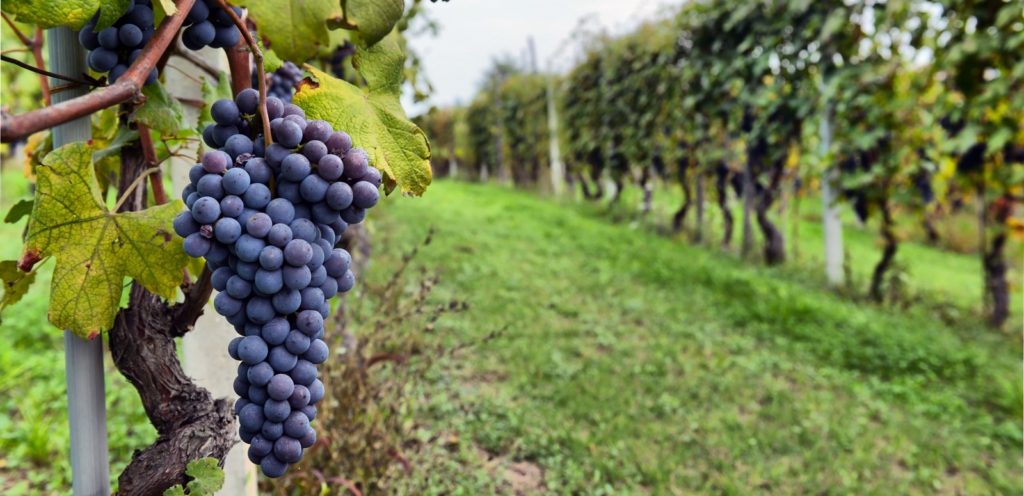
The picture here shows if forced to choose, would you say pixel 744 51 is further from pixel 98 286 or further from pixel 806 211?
pixel 806 211

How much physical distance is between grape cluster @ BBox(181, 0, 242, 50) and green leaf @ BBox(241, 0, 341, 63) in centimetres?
10

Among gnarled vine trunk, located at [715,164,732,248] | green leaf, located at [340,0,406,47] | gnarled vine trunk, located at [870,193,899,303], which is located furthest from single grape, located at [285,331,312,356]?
gnarled vine trunk, located at [715,164,732,248]

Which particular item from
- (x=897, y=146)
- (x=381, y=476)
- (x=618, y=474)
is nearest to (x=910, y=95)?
(x=897, y=146)

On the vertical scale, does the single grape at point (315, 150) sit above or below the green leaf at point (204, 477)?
above

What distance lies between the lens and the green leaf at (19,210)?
0.82m

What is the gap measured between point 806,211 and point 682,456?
10.9 metres

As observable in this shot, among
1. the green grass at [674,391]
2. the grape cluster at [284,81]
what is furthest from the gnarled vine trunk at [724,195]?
the grape cluster at [284,81]

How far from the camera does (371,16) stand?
686mm

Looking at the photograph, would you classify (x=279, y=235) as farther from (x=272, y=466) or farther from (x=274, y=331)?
(x=272, y=466)

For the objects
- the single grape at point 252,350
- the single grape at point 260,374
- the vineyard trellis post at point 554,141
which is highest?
the vineyard trellis post at point 554,141

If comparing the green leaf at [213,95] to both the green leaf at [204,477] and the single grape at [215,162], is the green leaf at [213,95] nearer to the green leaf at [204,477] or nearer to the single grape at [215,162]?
the single grape at [215,162]

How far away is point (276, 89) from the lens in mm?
1339

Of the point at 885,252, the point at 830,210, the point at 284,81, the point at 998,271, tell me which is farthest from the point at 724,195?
the point at 284,81

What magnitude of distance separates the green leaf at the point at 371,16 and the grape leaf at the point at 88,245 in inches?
11.5
